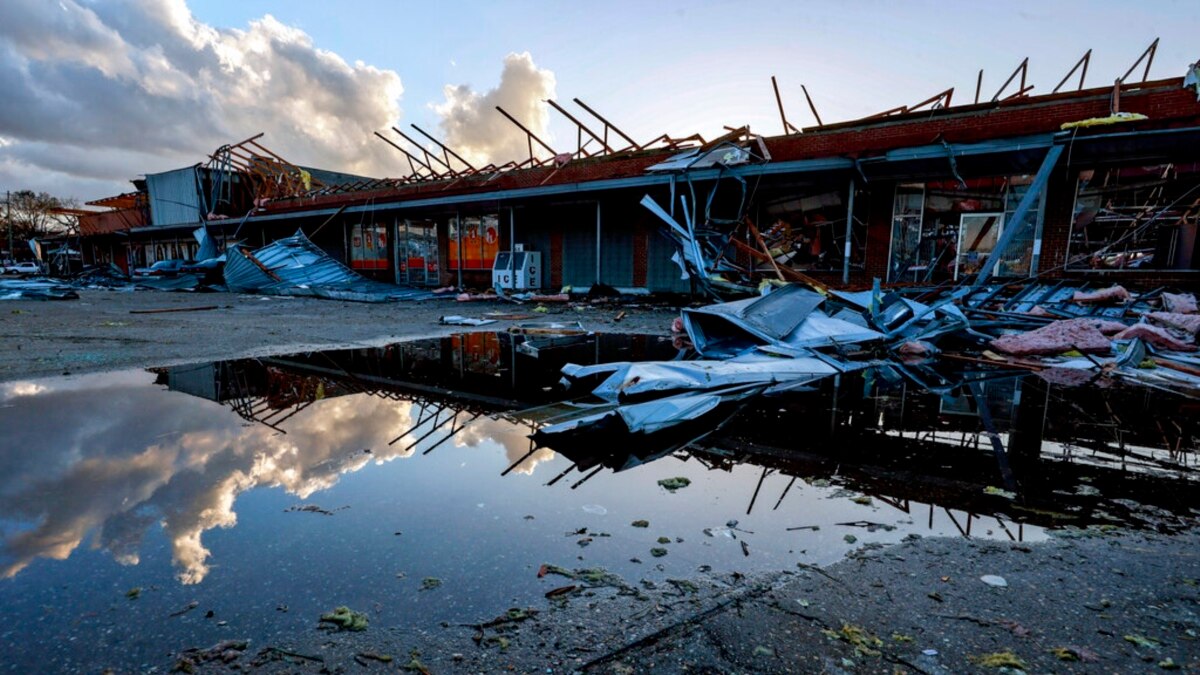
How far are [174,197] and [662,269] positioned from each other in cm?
2798

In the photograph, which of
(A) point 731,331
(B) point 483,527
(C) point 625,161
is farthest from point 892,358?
(C) point 625,161

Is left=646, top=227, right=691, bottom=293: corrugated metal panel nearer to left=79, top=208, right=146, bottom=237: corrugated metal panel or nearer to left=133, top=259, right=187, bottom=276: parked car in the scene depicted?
left=133, top=259, right=187, bottom=276: parked car

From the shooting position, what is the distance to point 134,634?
66.9 inches

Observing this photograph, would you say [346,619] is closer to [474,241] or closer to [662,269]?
[662,269]

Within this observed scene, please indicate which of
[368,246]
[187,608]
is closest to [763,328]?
[187,608]

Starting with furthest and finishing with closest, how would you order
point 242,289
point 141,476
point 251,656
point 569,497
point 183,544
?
point 242,289, point 141,476, point 569,497, point 183,544, point 251,656

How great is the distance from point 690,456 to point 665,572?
1326 millimetres

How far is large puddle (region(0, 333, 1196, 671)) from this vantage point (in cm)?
192

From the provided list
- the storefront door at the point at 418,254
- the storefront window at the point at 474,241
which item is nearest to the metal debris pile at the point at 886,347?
the storefront window at the point at 474,241

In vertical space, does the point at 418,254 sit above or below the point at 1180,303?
above

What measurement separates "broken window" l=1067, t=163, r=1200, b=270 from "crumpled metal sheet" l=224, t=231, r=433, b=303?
644 inches

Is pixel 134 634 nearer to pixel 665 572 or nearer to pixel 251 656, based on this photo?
pixel 251 656

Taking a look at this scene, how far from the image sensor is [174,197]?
28.5 metres

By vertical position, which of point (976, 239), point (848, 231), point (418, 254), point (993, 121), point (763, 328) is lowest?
point (763, 328)
